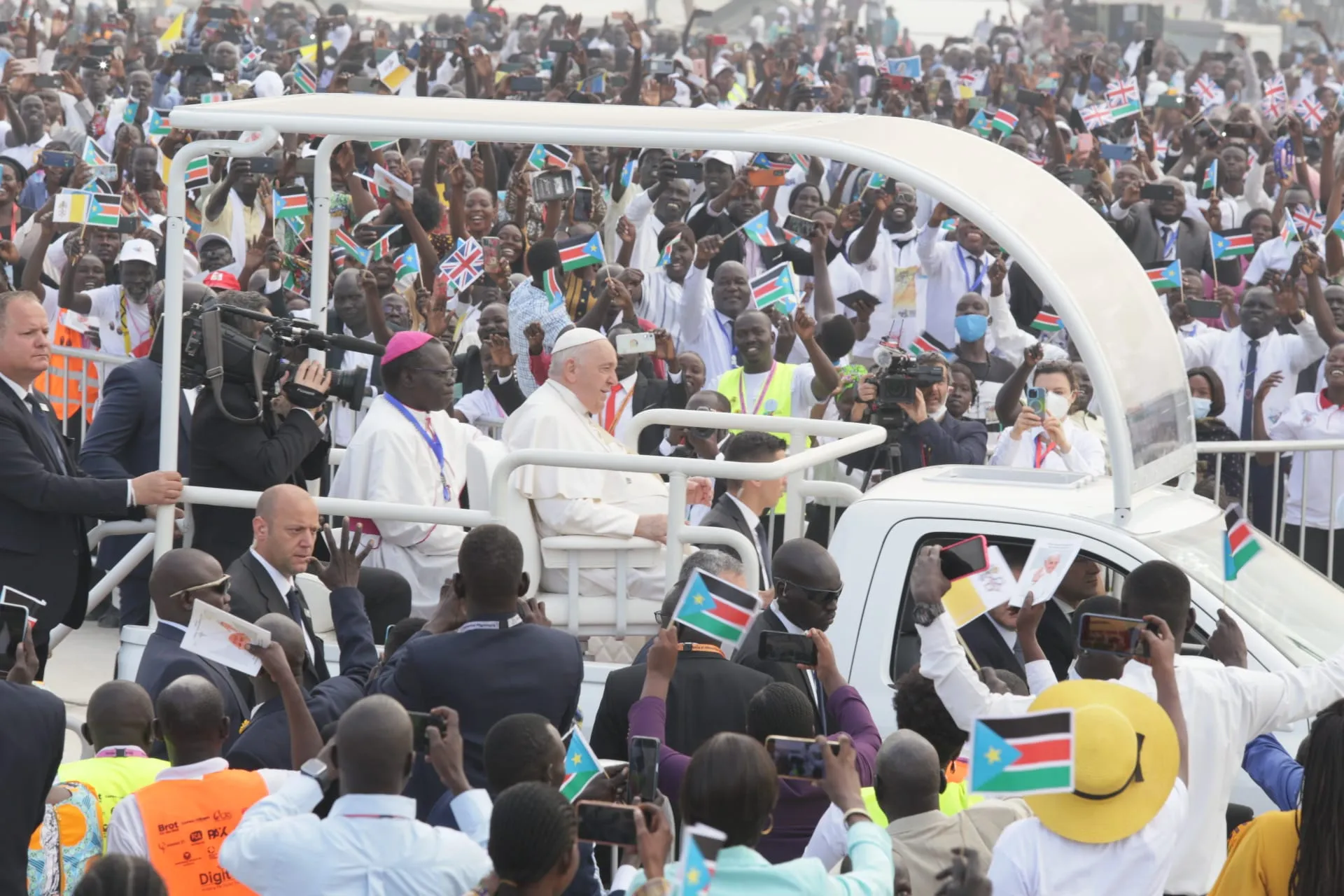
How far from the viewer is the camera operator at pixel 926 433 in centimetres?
866

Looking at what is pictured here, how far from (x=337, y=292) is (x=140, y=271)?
1.15 m

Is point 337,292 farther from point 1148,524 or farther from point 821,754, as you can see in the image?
point 821,754

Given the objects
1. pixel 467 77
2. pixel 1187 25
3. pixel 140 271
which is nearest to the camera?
pixel 140 271

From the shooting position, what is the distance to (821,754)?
407 centimetres

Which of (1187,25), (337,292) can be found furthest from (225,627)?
(1187,25)

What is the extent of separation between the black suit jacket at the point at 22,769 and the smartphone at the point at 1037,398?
18.6ft

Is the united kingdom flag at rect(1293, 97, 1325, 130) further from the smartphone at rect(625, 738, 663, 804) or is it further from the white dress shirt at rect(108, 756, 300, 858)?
the white dress shirt at rect(108, 756, 300, 858)

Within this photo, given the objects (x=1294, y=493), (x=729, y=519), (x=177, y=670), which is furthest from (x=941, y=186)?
(x=1294, y=493)

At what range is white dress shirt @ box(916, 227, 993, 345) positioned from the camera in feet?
44.1

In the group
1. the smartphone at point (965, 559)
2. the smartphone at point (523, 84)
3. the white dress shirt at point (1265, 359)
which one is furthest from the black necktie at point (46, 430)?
the smartphone at point (523, 84)

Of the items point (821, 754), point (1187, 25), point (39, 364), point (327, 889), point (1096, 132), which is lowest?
point (327, 889)

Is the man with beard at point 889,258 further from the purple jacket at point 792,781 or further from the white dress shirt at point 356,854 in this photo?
the white dress shirt at point 356,854

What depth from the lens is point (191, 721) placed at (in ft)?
14.7

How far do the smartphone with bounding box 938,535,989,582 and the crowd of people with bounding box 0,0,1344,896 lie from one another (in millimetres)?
122
